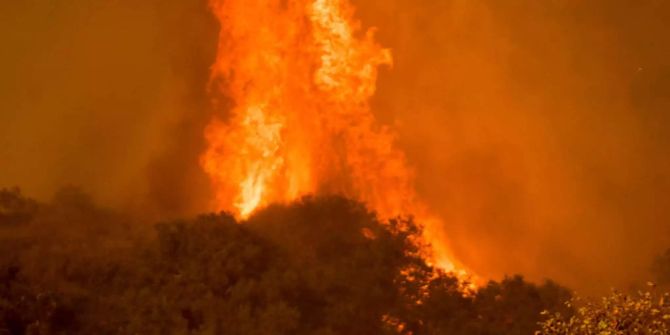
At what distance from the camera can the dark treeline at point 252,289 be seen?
18250 millimetres

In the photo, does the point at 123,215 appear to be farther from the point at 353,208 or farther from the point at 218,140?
the point at 353,208

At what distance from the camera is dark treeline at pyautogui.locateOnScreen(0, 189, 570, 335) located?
18.2m

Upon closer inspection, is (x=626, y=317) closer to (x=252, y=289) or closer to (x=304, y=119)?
(x=252, y=289)

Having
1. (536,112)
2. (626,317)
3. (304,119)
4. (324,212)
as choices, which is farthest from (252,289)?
(536,112)

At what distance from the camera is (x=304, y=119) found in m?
31.2

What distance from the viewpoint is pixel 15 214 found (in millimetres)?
27422

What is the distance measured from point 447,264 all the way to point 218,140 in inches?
438

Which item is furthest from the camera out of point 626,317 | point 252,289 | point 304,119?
point 304,119

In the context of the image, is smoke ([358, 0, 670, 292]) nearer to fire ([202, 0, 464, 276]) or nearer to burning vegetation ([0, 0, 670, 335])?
burning vegetation ([0, 0, 670, 335])

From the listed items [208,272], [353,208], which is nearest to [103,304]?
[208,272]

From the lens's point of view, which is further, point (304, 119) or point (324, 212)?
point (304, 119)

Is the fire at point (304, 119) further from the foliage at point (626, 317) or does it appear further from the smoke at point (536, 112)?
the foliage at point (626, 317)

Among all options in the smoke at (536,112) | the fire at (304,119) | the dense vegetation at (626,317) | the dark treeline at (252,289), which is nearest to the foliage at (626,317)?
the dense vegetation at (626,317)

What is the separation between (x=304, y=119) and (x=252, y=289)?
13135mm
